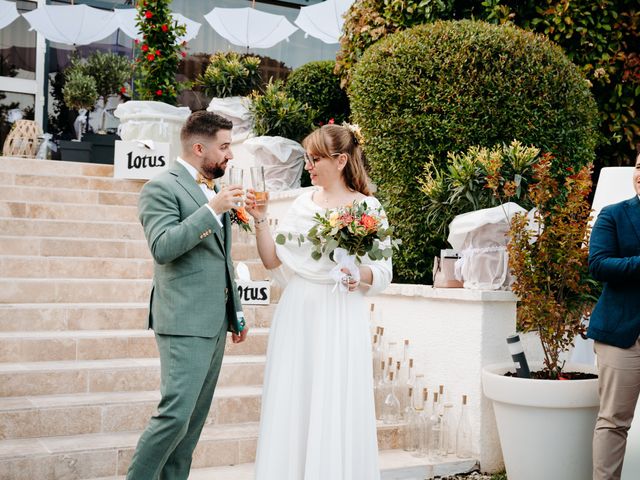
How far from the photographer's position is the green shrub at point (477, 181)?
529 cm

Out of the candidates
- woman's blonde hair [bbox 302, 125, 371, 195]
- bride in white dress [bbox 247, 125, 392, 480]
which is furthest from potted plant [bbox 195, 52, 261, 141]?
bride in white dress [bbox 247, 125, 392, 480]

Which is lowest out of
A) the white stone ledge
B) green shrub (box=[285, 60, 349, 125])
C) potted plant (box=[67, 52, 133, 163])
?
the white stone ledge

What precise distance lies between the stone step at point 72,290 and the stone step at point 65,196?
1.65 meters

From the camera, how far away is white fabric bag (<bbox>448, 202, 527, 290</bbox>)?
502 cm

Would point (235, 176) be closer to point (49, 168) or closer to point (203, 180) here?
point (203, 180)

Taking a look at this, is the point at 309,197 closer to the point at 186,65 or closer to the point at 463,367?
the point at 463,367

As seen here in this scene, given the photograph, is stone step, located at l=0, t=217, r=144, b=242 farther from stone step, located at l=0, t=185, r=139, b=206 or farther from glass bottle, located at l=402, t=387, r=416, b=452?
glass bottle, located at l=402, t=387, r=416, b=452

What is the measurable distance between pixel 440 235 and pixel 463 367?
1.12m

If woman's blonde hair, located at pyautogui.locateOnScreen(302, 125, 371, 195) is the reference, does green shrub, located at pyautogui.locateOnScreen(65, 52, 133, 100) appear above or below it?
above

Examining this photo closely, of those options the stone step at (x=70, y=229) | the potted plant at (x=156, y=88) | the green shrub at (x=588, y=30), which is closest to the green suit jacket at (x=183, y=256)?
the stone step at (x=70, y=229)

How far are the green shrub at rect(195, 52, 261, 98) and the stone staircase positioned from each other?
9.01 feet

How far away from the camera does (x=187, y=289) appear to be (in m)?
3.21

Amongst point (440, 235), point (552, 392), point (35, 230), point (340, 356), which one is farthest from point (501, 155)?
point (35, 230)

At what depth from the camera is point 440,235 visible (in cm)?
574
